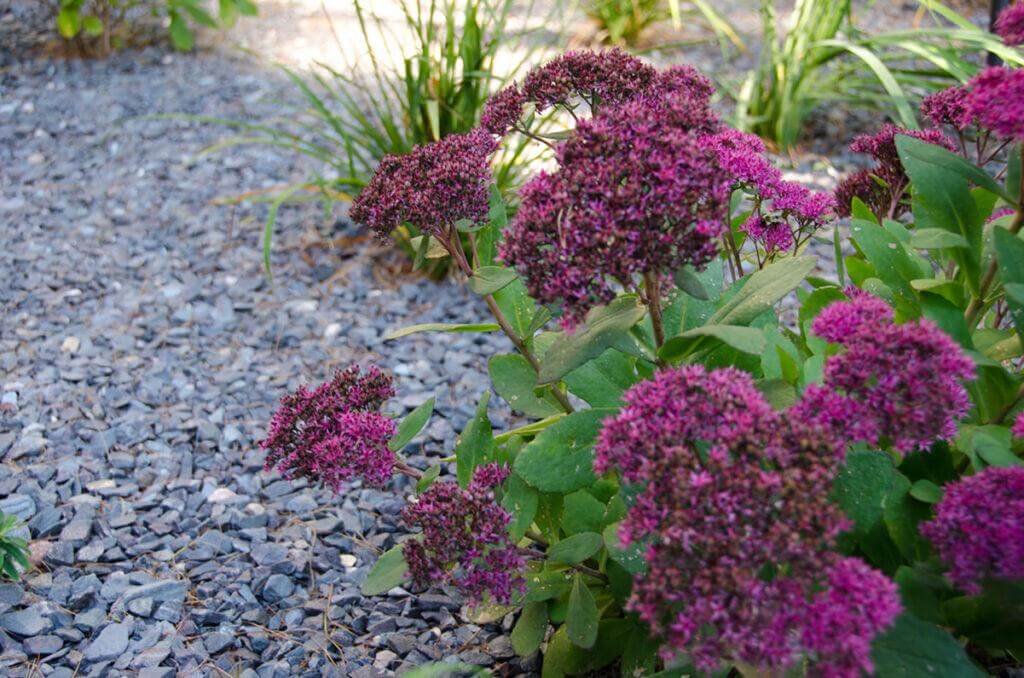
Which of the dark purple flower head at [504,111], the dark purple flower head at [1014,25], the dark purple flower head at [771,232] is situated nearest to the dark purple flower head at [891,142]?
the dark purple flower head at [771,232]

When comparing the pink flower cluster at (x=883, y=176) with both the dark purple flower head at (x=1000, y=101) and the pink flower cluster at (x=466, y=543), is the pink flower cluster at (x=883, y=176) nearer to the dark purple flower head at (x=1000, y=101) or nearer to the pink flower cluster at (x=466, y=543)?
the dark purple flower head at (x=1000, y=101)

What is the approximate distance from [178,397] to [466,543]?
1.81 m

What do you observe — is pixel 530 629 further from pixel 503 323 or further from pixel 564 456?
pixel 503 323

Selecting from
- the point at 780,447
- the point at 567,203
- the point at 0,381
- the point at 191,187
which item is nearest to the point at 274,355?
the point at 0,381

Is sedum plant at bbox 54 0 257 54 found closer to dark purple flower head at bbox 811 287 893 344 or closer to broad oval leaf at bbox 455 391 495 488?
broad oval leaf at bbox 455 391 495 488

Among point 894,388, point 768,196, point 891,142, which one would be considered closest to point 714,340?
point 894,388

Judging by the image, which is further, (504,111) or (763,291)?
(504,111)

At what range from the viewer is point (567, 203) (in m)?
1.35

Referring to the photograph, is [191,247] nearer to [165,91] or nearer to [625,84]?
[165,91]

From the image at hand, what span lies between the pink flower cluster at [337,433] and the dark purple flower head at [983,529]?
881 mm

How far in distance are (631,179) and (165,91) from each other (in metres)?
4.31

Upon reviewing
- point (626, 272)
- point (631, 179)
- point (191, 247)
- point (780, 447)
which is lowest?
point (191, 247)

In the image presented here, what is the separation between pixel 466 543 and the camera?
4.72 feet

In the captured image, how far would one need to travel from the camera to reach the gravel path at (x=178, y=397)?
2051 millimetres
